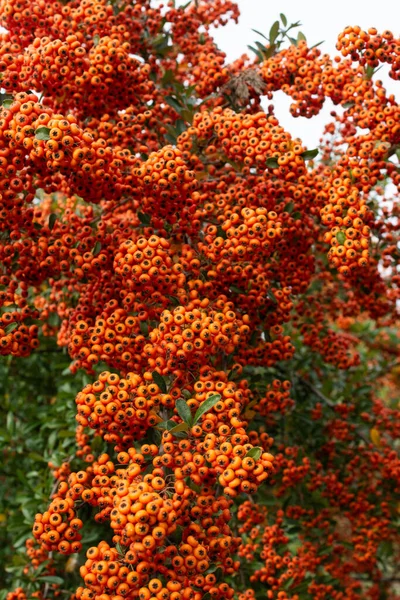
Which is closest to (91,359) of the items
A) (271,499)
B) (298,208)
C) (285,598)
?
(298,208)

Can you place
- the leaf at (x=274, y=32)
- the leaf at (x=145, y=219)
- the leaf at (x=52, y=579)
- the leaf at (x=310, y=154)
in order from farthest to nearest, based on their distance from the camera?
the leaf at (x=274, y=32) < the leaf at (x=52, y=579) < the leaf at (x=145, y=219) < the leaf at (x=310, y=154)

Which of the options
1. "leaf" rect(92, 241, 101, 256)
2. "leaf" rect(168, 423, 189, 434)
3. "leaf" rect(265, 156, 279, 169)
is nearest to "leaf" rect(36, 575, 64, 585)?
"leaf" rect(168, 423, 189, 434)

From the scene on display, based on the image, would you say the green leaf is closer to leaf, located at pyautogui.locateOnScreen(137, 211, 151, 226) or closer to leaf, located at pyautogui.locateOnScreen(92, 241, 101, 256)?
leaf, located at pyautogui.locateOnScreen(137, 211, 151, 226)

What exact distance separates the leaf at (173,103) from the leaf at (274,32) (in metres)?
1.04

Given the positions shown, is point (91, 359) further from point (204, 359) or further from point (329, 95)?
point (329, 95)

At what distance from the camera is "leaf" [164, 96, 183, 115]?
186 inches

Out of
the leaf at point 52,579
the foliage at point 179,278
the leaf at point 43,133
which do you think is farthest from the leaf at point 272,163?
the leaf at point 52,579

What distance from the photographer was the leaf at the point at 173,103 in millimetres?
4723

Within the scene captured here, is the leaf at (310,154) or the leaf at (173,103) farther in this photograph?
the leaf at (173,103)

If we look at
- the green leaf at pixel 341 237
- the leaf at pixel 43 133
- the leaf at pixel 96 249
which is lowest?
the leaf at pixel 96 249

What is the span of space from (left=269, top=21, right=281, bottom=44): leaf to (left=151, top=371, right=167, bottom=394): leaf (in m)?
3.36

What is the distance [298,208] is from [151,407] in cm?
194

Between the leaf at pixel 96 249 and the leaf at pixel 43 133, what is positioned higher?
the leaf at pixel 43 133

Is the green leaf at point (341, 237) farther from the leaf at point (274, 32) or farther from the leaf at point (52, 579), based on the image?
the leaf at point (52, 579)
